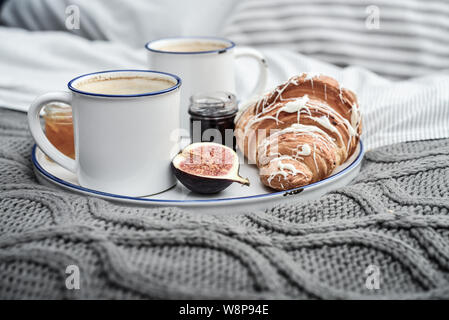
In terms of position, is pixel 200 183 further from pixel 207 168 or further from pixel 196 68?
pixel 196 68

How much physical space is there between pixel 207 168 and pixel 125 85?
0.84 ft

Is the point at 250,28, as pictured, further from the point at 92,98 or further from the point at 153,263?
the point at 153,263

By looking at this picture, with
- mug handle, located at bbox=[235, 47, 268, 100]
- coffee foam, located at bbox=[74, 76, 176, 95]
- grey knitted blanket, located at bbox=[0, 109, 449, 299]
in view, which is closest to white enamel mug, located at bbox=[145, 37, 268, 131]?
mug handle, located at bbox=[235, 47, 268, 100]

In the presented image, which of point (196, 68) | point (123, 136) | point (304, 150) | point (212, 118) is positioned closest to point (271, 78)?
point (196, 68)

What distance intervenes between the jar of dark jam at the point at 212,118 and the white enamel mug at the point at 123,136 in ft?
0.49

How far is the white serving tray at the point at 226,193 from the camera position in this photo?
3.04ft

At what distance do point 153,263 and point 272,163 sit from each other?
0.36 meters

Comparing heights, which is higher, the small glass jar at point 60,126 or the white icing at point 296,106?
the white icing at point 296,106

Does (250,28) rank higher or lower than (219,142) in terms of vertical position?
higher

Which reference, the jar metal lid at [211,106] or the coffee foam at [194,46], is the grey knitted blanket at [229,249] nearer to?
the jar metal lid at [211,106]

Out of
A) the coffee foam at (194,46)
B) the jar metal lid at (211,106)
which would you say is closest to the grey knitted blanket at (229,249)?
the jar metal lid at (211,106)

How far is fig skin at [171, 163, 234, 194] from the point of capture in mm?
952

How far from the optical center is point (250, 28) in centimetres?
195
